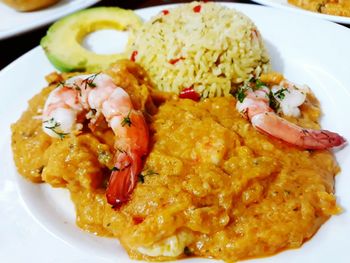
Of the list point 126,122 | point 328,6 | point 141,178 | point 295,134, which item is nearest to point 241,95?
point 295,134

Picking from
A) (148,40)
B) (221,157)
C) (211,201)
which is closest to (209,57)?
(148,40)

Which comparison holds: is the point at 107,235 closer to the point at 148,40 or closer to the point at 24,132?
the point at 24,132

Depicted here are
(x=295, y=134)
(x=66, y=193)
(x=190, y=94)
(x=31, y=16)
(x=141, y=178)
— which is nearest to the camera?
(x=141, y=178)

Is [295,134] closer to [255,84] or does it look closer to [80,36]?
[255,84]

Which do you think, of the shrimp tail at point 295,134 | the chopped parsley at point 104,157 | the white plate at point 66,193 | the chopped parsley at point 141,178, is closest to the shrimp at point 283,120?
the shrimp tail at point 295,134

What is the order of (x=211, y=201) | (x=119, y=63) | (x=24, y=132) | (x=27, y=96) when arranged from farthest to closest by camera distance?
1. (x=27, y=96)
2. (x=119, y=63)
3. (x=24, y=132)
4. (x=211, y=201)

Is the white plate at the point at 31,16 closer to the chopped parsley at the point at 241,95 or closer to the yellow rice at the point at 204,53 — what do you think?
the yellow rice at the point at 204,53
